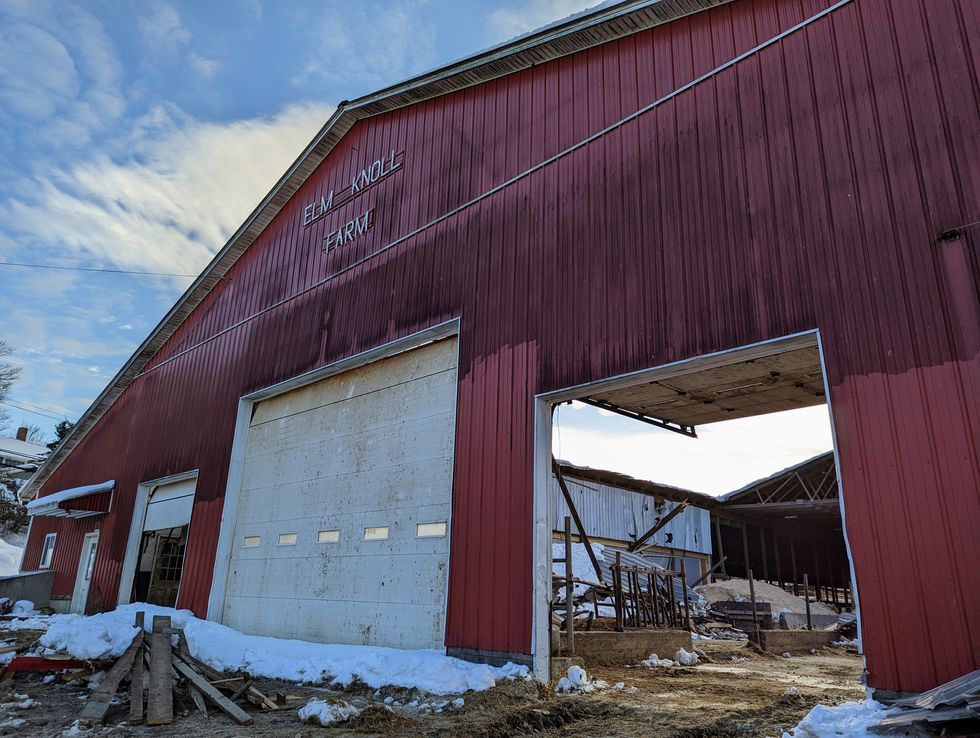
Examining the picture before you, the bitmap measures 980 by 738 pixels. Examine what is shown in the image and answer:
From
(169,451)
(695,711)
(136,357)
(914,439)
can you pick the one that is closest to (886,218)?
(914,439)

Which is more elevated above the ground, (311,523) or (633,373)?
(633,373)

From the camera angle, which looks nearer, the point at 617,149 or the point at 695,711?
the point at 695,711

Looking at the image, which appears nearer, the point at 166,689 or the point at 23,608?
the point at 166,689

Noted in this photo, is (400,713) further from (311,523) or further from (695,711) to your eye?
(311,523)

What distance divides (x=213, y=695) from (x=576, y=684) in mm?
4365

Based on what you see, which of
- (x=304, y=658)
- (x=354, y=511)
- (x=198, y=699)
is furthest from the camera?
(x=354, y=511)

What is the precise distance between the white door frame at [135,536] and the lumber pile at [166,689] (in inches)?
364

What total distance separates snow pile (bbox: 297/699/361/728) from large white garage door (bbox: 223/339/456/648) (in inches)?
110

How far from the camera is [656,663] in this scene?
1266cm

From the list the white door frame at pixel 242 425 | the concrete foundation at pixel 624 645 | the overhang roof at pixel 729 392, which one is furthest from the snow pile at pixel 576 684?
the white door frame at pixel 242 425

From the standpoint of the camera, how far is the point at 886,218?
704 centimetres

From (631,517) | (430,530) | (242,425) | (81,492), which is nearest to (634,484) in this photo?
(631,517)

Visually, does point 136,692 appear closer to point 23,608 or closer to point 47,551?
point 23,608

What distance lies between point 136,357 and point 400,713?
709 inches
